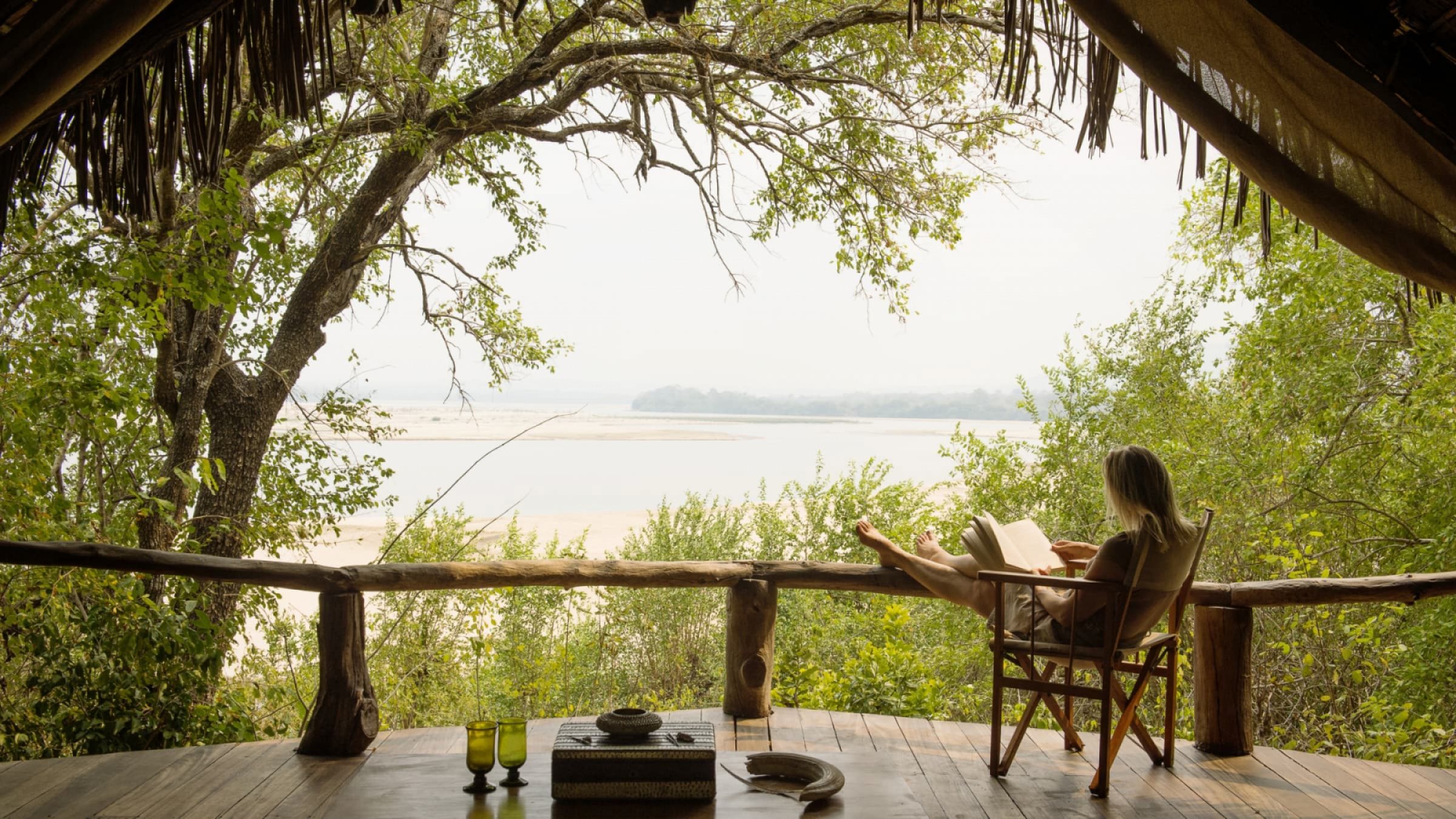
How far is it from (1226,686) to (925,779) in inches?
46.9

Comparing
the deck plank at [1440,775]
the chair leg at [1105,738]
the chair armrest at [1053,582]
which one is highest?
the chair armrest at [1053,582]

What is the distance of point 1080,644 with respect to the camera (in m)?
3.18

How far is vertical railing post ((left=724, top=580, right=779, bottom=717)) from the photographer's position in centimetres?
393

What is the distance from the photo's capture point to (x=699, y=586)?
3.71 meters

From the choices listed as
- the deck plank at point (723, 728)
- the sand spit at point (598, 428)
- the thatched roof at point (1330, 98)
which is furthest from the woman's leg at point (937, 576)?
the sand spit at point (598, 428)

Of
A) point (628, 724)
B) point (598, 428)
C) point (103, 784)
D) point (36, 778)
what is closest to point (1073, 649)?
point (628, 724)

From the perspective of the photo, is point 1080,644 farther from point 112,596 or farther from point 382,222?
point 382,222

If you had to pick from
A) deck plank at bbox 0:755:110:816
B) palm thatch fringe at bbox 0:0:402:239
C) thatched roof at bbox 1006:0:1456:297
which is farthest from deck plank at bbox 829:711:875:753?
palm thatch fringe at bbox 0:0:402:239

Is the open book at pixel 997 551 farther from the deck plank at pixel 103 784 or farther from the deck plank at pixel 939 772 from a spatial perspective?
the deck plank at pixel 103 784

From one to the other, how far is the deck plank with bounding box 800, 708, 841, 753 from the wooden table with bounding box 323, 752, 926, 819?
Answer: 2.83 feet

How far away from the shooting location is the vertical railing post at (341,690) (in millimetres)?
3297

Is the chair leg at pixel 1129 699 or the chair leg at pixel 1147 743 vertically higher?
the chair leg at pixel 1129 699

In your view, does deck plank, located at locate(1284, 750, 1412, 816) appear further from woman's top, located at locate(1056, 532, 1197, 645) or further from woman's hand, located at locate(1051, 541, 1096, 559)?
woman's hand, located at locate(1051, 541, 1096, 559)

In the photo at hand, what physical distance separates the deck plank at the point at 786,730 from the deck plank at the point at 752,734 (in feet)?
0.05
